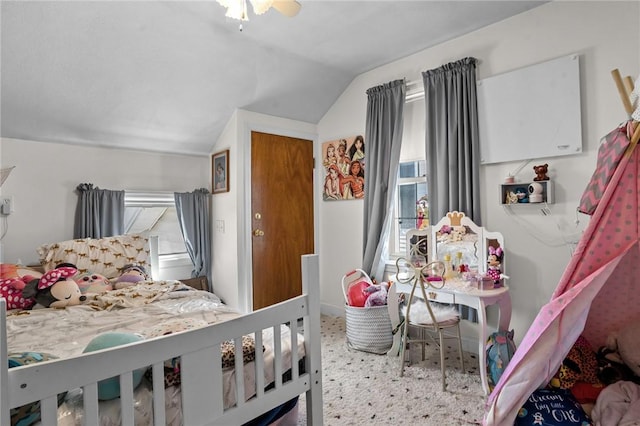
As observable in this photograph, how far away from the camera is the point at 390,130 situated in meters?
3.33

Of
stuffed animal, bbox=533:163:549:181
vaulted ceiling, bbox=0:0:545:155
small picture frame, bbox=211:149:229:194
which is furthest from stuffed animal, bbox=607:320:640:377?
small picture frame, bbox=211:149:229:194

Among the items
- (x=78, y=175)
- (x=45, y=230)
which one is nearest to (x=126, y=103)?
(x=78, y=175)

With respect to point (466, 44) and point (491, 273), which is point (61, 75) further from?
point (491, 273)

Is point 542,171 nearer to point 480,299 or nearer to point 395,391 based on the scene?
point 480,299

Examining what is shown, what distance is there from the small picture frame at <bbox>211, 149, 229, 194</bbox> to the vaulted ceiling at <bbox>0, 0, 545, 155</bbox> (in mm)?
256

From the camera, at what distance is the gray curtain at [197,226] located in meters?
3.69

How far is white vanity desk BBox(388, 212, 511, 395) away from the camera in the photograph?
2217 mm

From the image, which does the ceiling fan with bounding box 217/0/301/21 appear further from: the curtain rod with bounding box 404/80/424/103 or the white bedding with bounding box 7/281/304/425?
the curtain rod with bounding box 404/80/424/103

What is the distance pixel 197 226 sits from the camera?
12.3 feet

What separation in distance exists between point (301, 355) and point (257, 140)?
2.59 metres

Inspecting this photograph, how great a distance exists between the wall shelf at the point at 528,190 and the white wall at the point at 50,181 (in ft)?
10.6

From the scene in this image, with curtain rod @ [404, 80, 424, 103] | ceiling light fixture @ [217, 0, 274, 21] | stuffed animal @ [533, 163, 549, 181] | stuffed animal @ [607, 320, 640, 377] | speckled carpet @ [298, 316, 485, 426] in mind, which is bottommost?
speckled carpet @ [298, 316, 485, 426]

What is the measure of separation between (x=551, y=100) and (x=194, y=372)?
8.91 ft

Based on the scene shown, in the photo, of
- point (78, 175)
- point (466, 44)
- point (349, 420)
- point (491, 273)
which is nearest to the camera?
point (349, 420)
